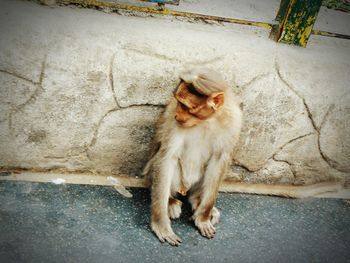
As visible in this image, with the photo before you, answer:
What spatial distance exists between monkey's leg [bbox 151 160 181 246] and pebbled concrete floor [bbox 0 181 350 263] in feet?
0.22

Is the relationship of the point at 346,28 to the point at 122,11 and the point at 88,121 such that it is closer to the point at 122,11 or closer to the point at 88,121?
the point at 122,11

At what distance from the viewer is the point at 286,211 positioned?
3125 millimetres

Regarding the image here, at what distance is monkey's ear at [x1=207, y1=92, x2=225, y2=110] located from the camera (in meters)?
2.39

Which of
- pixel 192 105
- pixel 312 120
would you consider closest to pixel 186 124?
pixel 192 105

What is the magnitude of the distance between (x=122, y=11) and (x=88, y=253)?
1778mm

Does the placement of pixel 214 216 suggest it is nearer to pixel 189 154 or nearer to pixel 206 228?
pixel 206 228

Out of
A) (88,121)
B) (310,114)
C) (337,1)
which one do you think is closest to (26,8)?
(88,121)

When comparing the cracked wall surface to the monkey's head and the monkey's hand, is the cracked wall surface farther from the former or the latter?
the monkey's hand

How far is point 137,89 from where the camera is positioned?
9.20 feet

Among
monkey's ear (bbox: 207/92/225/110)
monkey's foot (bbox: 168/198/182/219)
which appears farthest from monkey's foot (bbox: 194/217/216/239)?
monkey's ear (bbox: 207/92/225/110)

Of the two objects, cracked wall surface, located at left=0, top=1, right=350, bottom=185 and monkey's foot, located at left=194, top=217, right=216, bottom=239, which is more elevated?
cracked wall surface, located at left=0, top=1, right=350, bottom=185

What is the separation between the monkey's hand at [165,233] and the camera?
2.54 m

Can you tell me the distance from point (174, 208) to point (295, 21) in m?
1.82

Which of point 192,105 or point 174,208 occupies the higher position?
point 192,105
